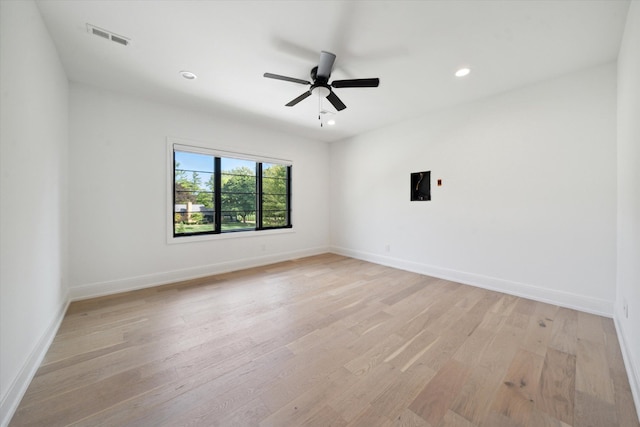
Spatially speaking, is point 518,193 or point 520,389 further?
point 518,193

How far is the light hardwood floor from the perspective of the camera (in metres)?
1.35

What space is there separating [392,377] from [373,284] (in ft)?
6.02

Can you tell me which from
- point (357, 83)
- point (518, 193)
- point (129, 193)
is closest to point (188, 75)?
point (129, 193)

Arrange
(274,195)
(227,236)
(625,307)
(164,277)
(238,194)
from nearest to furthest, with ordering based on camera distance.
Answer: (625,307)
(164,277)
(227,236)
(238,194)
(274,195)

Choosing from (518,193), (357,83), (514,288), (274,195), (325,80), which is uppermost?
(325,80)

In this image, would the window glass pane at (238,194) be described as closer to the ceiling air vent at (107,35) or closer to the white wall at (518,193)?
the ceiling air vent at (107,35)

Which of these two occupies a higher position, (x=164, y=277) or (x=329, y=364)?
(x=164, y=277)

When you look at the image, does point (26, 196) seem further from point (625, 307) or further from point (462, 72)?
point (625, 307)

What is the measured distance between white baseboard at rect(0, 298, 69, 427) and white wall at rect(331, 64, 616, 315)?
4304 mm

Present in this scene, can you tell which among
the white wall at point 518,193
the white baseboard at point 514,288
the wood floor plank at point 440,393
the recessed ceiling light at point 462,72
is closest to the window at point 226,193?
the white wall at point 518,193

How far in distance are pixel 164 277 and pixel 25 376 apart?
1.98m

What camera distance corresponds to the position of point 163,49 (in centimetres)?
226

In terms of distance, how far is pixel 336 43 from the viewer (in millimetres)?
2168

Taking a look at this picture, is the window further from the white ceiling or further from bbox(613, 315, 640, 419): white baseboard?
bbox(613, 315, 640, 419): white baseboard
